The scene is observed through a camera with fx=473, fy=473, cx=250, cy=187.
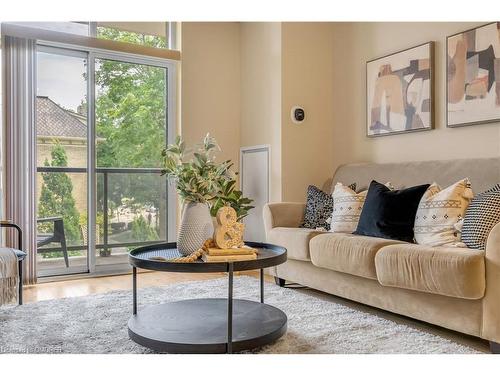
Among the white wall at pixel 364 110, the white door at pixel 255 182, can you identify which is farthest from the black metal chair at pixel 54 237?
the white wall at pixel 364 110

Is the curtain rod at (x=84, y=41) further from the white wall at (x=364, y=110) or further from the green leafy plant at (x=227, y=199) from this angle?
the green leafy plant at (x=227, y=199)

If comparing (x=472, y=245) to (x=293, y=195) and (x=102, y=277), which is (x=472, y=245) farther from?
(x=102, y=277)

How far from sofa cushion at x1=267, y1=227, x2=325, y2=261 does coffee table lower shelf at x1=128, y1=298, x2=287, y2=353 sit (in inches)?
28.5

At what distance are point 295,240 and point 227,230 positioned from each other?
1.11m

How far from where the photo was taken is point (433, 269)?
2363 millimetres

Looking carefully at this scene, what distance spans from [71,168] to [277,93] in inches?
79.9

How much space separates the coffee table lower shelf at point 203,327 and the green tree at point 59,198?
2.01 meters

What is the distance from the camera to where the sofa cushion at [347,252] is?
2777 mm

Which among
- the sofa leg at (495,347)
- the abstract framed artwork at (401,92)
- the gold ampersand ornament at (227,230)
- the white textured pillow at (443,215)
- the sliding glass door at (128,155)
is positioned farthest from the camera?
the sliding glass door at (128,155)

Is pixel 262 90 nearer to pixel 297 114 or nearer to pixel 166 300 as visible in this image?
pixel 297 114

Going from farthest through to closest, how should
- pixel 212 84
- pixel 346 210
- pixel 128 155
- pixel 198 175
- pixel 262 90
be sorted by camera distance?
pixel 212 84 → pixel 262 90 → pixel 128 155 → pixel 346 210 → pixel 198 175

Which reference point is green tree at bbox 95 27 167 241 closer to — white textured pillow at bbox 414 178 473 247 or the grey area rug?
the grey area rug

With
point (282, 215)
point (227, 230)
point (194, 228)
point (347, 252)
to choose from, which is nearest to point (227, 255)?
point (227, 230)
